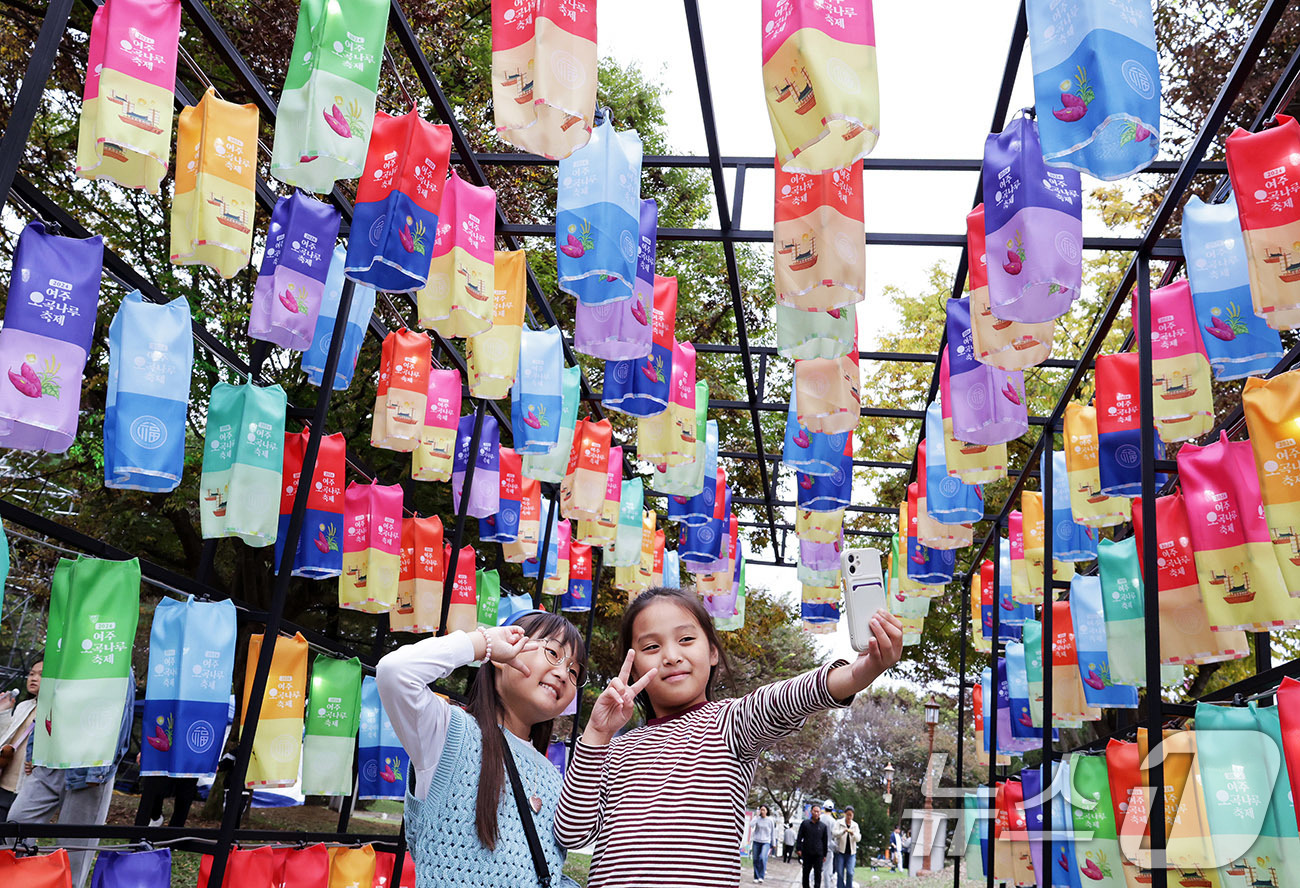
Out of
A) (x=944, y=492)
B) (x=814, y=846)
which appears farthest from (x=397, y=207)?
(x=814, y=846)

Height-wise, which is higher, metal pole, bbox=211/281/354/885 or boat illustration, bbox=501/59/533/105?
boat illustration, bbox=501/59/533/105

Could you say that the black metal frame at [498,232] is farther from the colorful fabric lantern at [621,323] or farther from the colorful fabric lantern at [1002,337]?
the colorful fabric lantern at [621,323]

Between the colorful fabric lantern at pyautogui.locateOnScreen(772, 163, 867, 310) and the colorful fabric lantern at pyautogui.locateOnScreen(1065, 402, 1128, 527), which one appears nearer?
the colorful fabric lantern at pyautogui.locateOnScreen(772, 163, 867, 310)

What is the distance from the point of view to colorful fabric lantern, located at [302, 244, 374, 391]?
481 cm

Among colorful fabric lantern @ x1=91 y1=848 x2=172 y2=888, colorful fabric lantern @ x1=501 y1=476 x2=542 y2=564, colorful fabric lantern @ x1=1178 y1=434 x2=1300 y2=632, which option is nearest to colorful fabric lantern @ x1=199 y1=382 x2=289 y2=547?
colorful fabric lantern @ x1=91 y1=848 x2=172 y2=888

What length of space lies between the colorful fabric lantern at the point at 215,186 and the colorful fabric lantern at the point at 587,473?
3298 mm

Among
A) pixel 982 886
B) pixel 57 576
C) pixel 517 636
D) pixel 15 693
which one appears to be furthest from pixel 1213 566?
pixel 982 886

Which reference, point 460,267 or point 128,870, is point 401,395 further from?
point 128,870

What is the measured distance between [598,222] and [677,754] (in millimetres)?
2677

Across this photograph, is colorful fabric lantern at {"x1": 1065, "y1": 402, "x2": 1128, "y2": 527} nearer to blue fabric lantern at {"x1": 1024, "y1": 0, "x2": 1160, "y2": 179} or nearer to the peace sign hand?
blue fabric lantern at {"x1": 1024, "y1": 0, "x2": 1160, "y2": 179}

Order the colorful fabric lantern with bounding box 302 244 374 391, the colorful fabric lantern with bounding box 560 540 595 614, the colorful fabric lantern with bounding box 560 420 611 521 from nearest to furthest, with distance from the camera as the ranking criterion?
the colorful fabric lantern with bounding box 302 244 374 391, the colorful fabric lantern with bounding box 560 420 611 521, the colorful fabric lantern with bounding box 560 540 595 614

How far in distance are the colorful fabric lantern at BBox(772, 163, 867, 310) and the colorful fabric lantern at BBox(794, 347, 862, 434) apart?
152 centimetres

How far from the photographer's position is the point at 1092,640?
5.39 m

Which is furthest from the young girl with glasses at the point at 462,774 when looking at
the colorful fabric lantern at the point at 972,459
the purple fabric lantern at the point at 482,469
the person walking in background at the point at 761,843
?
the person walking in background at the point at 761,843
